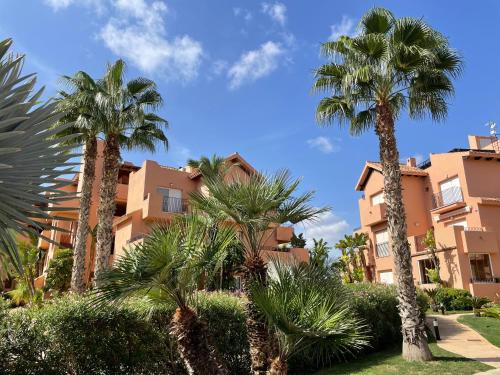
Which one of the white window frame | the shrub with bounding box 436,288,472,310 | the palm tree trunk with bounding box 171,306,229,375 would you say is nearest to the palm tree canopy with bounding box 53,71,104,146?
the palm tree trunk with bounding box 171,306,229,375

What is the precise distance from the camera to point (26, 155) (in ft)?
8.09

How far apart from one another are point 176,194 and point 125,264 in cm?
2575

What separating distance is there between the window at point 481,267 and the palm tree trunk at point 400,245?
62.2 ft

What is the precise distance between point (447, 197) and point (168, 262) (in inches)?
1247

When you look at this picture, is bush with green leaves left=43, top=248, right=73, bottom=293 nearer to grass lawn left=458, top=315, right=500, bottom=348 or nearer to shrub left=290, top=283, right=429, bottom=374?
shrub left=290, top=283, right=429, bottom=374

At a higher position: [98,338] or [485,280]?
[485,280]

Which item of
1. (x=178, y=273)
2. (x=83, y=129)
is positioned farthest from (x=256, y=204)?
(x=83, y=129)

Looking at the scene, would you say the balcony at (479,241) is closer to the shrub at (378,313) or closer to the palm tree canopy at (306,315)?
the shrub at (378,313)

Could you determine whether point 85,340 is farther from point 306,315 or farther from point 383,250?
point 383,250

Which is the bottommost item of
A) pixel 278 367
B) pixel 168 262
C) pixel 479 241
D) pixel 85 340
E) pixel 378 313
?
pixel 278 367

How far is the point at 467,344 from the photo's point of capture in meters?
14.5

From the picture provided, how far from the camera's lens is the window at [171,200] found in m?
30.1

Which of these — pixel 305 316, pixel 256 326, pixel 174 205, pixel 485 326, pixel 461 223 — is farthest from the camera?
pixel 461 223

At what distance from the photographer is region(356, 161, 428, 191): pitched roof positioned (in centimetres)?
3619
